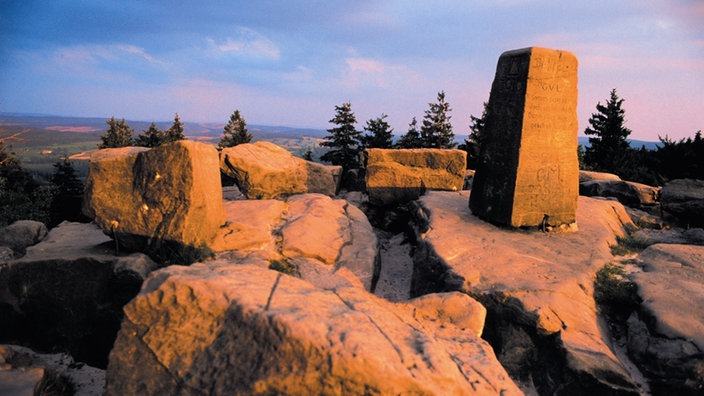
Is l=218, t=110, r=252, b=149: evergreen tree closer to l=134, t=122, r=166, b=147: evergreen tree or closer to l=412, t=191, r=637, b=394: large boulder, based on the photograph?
l=134, t=122, r=166, b=147: evergreen tree

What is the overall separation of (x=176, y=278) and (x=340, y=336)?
1.42m

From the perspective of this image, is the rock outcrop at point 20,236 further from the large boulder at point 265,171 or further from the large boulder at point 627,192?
the large boulder at point 627,192

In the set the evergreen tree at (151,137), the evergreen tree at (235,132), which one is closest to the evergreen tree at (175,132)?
the evergreen tree at (151,137)

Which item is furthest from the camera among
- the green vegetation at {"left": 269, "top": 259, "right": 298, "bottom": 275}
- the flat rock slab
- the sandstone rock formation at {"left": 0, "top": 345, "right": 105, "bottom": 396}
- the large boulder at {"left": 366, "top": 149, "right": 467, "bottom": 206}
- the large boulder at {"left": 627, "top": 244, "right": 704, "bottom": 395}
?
the large boulder at {"left": 366, "top": 149, "right": 467, "bottom": 206}

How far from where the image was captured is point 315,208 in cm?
831

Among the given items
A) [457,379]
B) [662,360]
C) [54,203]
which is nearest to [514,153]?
[662,360]

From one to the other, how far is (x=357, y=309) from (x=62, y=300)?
4266mm

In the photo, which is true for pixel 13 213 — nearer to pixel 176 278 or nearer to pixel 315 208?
pixel 315 208

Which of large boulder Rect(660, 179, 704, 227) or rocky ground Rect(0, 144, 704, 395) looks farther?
large boulder Rect(660, 179, 704, 227)

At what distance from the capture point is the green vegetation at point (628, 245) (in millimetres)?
7000

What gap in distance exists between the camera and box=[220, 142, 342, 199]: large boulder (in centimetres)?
953

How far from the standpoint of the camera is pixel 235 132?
101 feet

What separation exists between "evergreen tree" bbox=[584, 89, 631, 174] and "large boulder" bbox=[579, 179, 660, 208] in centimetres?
1817

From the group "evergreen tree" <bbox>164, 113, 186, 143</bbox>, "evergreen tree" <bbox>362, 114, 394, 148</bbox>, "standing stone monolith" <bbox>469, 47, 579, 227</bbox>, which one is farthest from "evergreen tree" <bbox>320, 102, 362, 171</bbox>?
"standing stone monolith" <bbox>469, 47, 579, 227</bbox>
